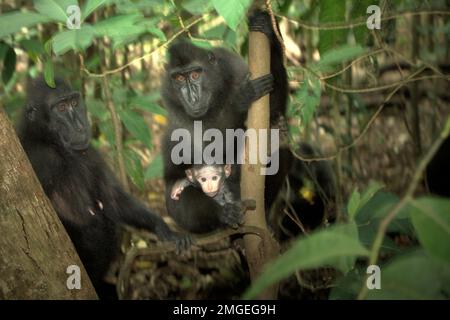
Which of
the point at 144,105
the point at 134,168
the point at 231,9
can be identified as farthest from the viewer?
the point at 134,168

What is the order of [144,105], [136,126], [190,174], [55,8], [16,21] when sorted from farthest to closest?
[144,105] < [136,126] < [190,174] < [55,8] < [16,21]

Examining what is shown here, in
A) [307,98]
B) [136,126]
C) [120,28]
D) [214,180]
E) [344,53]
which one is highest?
[120,28]

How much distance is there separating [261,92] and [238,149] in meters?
0.73

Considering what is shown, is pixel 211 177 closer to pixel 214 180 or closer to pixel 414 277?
pixel 214 180

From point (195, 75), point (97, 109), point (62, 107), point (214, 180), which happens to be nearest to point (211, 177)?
point (214, 180)

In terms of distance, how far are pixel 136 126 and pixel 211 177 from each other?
31.9 inches

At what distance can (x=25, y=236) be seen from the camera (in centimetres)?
232

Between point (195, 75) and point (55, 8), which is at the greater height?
point (55, 8)

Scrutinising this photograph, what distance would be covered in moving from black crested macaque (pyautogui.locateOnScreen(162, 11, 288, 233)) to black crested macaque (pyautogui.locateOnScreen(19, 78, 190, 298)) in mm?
245

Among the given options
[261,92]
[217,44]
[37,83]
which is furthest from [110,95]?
[261,92]

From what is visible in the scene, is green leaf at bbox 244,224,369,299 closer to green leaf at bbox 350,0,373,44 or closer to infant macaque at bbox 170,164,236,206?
green leaf at bbox 350,0,373,44

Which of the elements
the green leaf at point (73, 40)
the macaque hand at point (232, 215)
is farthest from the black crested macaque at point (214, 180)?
the green leaf at point (73, 40)

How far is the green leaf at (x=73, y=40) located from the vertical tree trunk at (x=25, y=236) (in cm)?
39

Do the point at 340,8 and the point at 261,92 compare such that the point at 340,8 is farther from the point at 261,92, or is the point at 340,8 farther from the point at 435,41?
the point at 435,41
